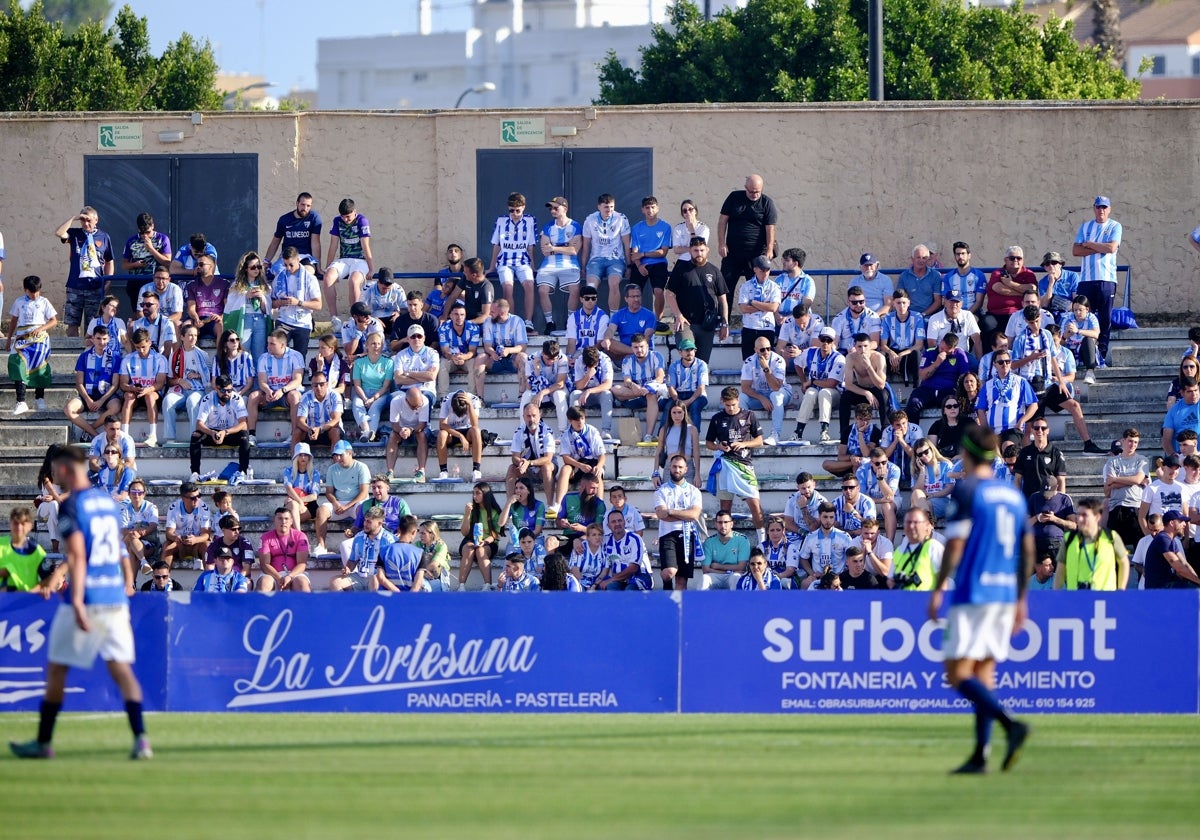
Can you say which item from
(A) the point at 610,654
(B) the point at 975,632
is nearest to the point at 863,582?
(A) the point at 610,654

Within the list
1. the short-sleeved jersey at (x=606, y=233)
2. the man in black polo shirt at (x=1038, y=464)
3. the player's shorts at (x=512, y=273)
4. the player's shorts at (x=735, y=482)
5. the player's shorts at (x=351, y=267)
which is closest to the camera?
the man in black polo shirt at (x=1038, y=464)

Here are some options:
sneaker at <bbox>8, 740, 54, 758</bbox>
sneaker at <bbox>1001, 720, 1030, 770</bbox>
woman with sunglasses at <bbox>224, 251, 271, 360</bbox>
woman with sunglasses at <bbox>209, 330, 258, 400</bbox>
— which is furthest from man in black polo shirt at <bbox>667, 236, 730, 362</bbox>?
sneaker at <bbox>8, 740, 54, 758</bbox>

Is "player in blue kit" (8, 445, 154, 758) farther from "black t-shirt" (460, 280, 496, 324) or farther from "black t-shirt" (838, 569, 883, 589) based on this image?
"black t-shirt" (460, 280, 496, 324)

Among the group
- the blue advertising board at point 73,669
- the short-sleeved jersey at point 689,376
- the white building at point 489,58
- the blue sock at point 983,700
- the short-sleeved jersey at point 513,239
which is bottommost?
the blue advertising board at point 73,669

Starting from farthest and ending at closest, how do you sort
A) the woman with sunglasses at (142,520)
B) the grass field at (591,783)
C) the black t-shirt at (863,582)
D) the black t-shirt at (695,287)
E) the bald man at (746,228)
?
the bald man at (746,228)
the black t-shirt at (695,287)
the woman with sunglasses at (142,520)
the black t-shirt at (863,582)
the grass field at (591,783)

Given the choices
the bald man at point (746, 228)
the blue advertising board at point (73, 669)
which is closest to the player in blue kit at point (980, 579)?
the blue advertising board at point (73, 669)

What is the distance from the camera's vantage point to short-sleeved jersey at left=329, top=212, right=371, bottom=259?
76.2 feet

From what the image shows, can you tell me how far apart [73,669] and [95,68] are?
25.8 m

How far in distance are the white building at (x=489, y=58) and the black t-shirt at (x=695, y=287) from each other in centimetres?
8704

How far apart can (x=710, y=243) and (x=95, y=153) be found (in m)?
9.06

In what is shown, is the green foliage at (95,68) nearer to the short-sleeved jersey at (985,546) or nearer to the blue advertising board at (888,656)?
the blue advertising board at (888,656)

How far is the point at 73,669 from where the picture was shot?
14781 mm

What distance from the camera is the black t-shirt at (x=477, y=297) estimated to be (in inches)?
873

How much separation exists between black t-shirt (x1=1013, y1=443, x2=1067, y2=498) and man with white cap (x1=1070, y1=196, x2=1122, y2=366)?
12.8 ft
